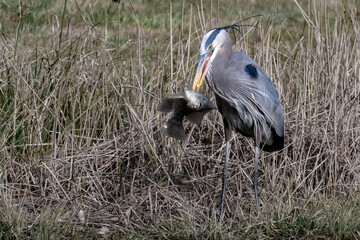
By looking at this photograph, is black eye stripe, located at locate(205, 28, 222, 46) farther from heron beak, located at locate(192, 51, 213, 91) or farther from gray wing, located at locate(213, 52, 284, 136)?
gray wing, located at locate(213, 52, 284, 136)

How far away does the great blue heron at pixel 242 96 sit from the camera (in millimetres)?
3584

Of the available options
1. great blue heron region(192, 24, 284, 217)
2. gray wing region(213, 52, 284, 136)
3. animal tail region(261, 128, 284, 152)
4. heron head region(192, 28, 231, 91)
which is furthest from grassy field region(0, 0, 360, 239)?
heron head region(192, 28, 231, 91)

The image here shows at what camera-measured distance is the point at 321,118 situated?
4223mm

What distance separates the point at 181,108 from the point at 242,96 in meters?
0.45

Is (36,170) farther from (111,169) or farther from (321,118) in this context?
(321,118)

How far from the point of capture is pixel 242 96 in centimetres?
375

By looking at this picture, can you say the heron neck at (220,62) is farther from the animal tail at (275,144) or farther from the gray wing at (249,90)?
the animal tail at (275,144)

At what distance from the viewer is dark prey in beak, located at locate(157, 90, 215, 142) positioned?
10.9 feet

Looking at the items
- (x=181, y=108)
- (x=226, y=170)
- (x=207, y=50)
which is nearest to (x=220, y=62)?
(x=207, y=50)

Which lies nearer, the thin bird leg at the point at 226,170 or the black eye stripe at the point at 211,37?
the black eye stripe at the point at 211,37

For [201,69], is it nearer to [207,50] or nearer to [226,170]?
[207,50]

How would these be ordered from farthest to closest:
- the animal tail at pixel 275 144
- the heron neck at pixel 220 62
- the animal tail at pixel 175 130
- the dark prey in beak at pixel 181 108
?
the animal tail at pixel 275 144
the heron neck at pixel 220 62
the animal tail at pixel 175 130
the dark prey in beak at pixel 181 108

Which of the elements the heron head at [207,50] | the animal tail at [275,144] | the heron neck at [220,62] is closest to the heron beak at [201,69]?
the heron head at [207,50]

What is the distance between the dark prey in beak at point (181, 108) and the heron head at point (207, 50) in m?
0.06
